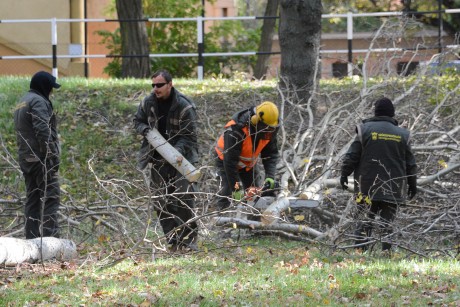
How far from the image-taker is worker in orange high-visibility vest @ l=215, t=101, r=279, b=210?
35.5ft

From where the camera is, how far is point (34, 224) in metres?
10.9

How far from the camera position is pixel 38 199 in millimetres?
10992

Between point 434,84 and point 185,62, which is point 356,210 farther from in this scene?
point 185,62

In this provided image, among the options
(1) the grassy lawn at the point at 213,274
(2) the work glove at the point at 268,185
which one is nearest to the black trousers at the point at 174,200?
(1) the grassy lawn at the point at 213,274

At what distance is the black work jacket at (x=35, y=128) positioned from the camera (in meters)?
10.6

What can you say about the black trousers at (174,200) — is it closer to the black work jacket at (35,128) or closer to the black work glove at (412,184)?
the black work jacket at (35,128)

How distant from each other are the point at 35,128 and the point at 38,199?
0.85 metres

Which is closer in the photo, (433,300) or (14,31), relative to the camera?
(433,300)

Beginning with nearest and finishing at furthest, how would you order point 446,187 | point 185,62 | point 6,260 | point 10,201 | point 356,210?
point 6,260, point 356,210, point 10,201, point 446,187, point 185,62

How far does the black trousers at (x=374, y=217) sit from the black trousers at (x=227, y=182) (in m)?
1.37

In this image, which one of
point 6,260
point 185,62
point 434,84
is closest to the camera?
point 6,260

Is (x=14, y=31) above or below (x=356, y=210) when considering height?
above

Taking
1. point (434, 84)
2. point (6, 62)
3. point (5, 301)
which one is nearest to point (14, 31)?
point (6, 62)

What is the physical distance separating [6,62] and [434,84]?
40.5ft
